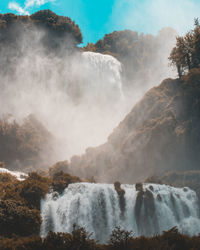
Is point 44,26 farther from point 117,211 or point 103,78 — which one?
point 117,211

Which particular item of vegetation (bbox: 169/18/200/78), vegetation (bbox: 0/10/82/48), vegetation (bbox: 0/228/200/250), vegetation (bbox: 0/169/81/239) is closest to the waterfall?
vegetation (bbox: 0/10/82/48)

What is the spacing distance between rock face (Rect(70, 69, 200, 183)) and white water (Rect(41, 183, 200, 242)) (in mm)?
9514

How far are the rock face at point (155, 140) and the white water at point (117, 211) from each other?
951 cm

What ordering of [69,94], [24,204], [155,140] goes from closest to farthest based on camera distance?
[24,204]
[155,140]
[69,94]

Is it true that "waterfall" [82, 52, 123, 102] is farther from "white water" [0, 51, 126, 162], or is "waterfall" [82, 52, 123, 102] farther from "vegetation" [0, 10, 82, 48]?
"vegetation" [0, 10, 82, 48]

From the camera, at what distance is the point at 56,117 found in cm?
7325

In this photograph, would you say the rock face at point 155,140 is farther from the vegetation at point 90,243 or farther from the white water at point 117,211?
the vegetation at point 90,243

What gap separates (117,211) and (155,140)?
15.1m

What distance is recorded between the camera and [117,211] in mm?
24047

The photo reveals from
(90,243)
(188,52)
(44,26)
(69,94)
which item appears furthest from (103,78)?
(90,243)

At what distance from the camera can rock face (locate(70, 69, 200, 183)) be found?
112 ft

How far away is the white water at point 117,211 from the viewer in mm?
22875

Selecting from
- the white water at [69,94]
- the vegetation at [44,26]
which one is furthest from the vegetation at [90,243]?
the vegetation at [44,26]

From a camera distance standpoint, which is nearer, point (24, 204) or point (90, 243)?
point (90, 243)
